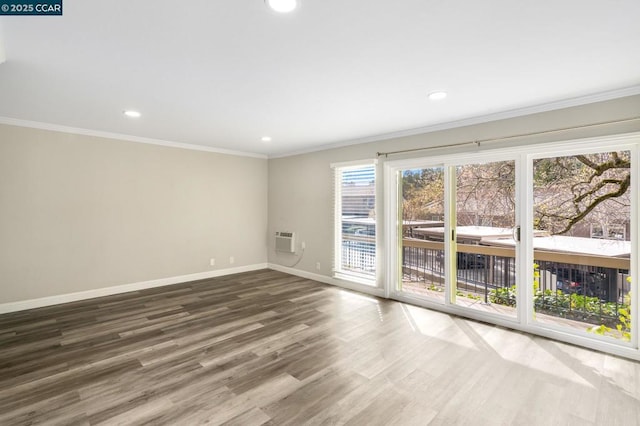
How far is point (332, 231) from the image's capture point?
5457 millimetres

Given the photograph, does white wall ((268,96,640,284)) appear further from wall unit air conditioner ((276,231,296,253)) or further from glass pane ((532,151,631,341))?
Answer: glass pane ((532,151,631,341))

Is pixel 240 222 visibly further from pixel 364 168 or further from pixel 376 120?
pixel 376 120

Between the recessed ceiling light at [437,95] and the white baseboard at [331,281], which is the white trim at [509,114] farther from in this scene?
the white baseboard at [331,281]

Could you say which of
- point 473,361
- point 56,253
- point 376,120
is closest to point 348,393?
point 473,361

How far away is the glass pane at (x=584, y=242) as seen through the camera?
299cm

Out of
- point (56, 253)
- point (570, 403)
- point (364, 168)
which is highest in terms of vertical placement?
point (364, 168)

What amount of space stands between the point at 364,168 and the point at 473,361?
10.3ft

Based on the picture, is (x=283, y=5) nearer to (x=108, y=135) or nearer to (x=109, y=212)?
(x=108, y=135)

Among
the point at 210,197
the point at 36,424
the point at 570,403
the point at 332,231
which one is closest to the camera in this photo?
the point at 36,424

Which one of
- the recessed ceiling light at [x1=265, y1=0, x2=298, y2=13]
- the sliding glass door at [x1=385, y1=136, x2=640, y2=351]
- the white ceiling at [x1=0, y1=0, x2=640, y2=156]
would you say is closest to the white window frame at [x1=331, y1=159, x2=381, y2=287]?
the sliding glass door at [x1=385, y1=136, x2=640, y2=351]

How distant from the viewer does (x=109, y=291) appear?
4703mm

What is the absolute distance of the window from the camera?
16.4 feet

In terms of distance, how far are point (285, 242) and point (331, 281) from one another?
1.30 meters

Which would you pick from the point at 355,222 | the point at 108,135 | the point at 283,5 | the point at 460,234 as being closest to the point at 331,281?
the point at 355,222
